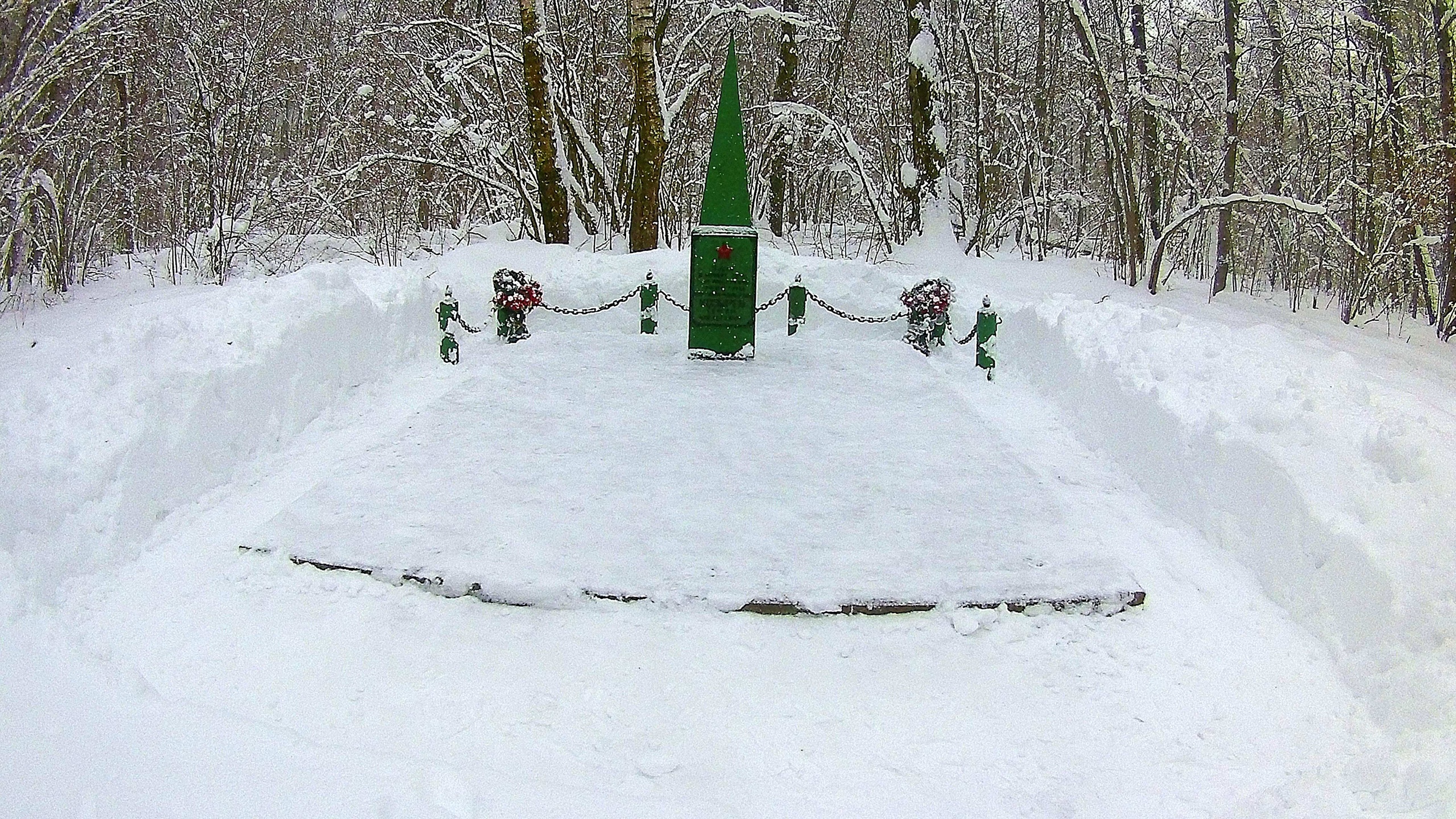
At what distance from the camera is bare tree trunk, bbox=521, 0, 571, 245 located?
13398mm

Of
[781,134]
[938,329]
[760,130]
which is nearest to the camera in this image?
[938,329]

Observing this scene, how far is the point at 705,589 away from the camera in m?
4.54

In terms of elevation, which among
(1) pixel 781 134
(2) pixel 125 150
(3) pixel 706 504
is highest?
(1) pixel 781 134

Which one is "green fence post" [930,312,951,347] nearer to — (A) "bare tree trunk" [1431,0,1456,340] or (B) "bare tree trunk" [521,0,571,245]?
(A) "bare tree trunk" [1431,0,1456,340]

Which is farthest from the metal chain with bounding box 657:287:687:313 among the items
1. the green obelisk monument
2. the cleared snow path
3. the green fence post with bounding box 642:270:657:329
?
the cleared snow path

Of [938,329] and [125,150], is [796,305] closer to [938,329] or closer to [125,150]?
[938,329]

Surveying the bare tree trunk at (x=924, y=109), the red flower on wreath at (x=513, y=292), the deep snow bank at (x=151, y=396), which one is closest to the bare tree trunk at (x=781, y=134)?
the bare tree trunk at (x=924, y=109)

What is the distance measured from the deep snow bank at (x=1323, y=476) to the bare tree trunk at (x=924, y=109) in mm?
8813

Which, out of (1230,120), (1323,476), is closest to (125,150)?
(1323,476)

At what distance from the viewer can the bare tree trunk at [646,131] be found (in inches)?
471

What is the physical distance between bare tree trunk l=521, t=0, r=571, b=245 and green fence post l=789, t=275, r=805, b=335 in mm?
4572

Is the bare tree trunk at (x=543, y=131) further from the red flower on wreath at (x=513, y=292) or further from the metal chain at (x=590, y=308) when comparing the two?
the red flower on wreath at (x=513, y=292)

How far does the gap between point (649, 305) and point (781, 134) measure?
26.7ft

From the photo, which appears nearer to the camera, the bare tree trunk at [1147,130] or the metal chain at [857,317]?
the metal chain at [857,317]
